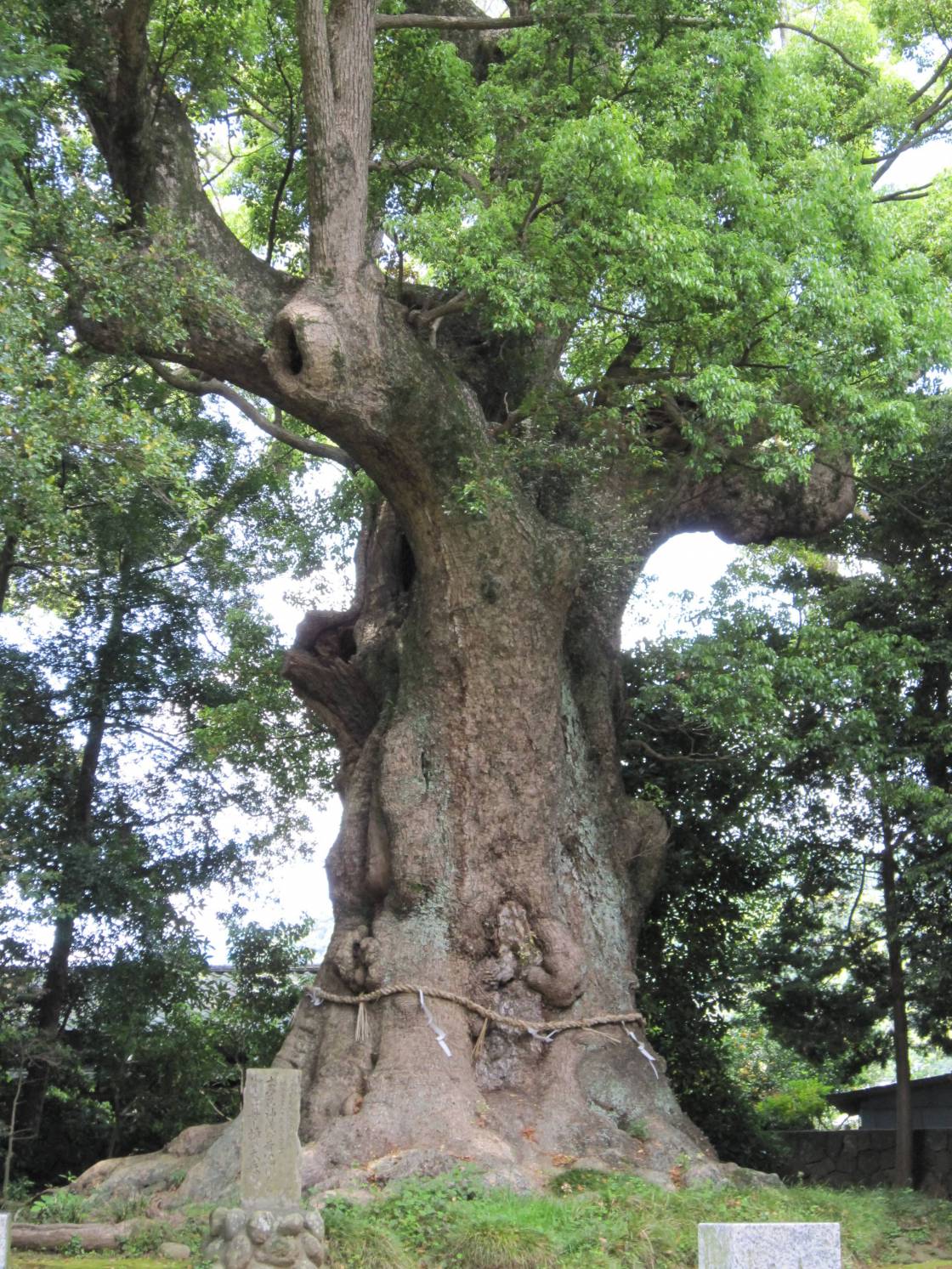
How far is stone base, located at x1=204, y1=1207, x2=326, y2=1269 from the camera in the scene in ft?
18.3

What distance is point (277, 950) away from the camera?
12.7 m

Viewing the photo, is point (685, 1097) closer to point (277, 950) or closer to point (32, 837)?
point (277, 950)

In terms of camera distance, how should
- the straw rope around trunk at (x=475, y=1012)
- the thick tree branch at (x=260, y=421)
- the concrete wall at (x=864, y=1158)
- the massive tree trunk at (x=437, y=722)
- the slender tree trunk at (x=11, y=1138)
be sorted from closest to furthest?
1. the massive tree trunk at (x=437, y=722)
2. the straw rope around trunk at (x=475, y=1012)
3. the slender tree trunk at (x=11, y=1138)
4. the concrete wall at (x=864, y=1158)
5. the thick tree branch at (x=260, y=421)

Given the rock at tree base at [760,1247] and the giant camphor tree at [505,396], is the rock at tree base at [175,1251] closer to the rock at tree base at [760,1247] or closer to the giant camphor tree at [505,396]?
the giant camphor tree at [505,396]

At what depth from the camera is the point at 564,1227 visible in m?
6.46

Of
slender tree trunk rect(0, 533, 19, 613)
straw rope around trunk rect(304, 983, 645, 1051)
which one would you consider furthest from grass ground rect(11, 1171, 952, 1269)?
slender tree trunk rect(0, 533, 19, 613)

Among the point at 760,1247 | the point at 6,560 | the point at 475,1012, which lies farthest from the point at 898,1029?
the point at 6,560

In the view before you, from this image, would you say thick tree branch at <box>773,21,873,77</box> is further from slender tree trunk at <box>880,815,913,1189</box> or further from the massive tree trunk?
slender tree trunk at <box>880,815,913,1189</box>

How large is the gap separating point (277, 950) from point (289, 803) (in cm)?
152

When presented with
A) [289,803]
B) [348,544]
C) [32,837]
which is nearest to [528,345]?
[348,544]

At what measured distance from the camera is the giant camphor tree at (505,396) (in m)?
8.28

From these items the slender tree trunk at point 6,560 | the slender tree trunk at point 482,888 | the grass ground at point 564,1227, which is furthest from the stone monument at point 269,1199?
the slender tree trunk at point 6,560

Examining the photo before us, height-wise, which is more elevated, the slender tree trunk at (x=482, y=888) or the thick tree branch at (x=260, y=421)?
the thick tree branch at (x=260, y=421)

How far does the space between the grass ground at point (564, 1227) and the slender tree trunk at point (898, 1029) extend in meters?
3.15
